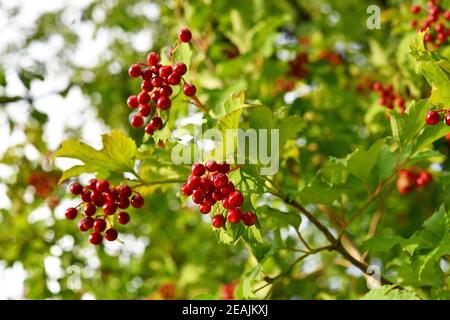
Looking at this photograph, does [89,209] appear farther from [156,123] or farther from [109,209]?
[156,123]

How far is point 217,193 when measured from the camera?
166cm

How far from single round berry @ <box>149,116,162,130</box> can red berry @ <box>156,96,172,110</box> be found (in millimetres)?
54

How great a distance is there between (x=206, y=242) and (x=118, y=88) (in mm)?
1649

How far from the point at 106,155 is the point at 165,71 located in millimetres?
392

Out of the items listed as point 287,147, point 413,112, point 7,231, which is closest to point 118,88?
point 7,231

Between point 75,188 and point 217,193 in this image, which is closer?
point 217,193

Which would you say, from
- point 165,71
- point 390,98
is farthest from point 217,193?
point 390,98

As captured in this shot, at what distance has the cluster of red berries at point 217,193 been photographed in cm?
162

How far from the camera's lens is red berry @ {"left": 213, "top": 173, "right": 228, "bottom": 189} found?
1642mm

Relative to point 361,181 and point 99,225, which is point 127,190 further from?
Result: point 361,181

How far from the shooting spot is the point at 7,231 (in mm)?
4145

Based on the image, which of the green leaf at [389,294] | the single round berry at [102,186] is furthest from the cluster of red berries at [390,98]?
the single round berry at [102,186]

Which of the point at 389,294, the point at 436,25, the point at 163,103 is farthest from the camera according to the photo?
the point at 436,25

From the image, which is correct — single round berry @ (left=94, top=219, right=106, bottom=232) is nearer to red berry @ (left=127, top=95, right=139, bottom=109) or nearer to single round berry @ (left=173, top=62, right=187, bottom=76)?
red berry @ (left=127, top=95, right=139, bottom=109)
